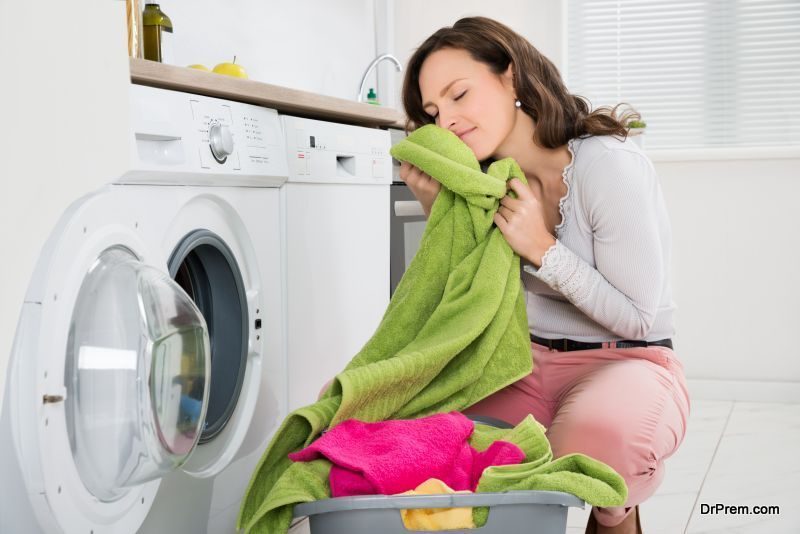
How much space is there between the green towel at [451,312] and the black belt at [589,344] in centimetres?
14

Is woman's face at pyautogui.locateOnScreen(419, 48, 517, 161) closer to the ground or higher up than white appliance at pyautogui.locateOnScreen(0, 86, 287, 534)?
higher up

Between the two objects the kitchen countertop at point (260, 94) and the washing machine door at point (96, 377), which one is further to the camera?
the kitchen countertop at point (260, 94)

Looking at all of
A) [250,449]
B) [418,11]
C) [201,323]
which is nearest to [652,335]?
[250,449]

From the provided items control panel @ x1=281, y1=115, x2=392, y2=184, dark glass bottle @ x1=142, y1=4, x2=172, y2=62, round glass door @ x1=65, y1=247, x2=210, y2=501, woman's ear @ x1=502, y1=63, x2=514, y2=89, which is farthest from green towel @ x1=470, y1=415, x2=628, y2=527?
dark glass bottle @ x1=142, y1=4, x2=172, y2=62

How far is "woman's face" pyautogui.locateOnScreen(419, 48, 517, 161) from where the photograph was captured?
1705mm

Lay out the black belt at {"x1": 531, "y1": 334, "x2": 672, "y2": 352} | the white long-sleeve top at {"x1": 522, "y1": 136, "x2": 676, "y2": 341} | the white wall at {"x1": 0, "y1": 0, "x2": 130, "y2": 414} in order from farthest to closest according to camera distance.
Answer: the black belt at {"x1": 531, "y1": 334, "x2": 672, "y2": 352} → the white long-sleeve top at {"x1": 522, "y1": 136, "x2": 676, "y2": 341} → the white wall at {"x1": 0, "y1": 0, "x2": 130, "y2": 414}

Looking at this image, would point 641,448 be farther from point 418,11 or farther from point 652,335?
point 418,11

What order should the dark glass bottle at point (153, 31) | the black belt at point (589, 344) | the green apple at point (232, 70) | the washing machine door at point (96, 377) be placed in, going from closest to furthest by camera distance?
the washing machine door at point (96, 377) < the black belt at point (589, 344) < the dark glass bottle at point (153, 31) < the green apple at point (232, 70)

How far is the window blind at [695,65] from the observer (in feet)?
11.5

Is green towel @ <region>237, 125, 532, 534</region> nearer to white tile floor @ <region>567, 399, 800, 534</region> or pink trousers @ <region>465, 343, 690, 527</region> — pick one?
pink trousers @ <region>465, 343, 690, 527</region>

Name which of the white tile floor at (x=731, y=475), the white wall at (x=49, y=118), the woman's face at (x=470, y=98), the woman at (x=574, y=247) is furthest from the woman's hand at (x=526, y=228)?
the white wall at (x=49, y=118)

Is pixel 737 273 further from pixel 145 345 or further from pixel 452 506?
pixel 145 345

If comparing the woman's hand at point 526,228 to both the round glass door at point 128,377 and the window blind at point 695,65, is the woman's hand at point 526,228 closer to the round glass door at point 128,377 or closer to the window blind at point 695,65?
the round glass door at point 128,377

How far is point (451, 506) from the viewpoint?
3.56 feet
